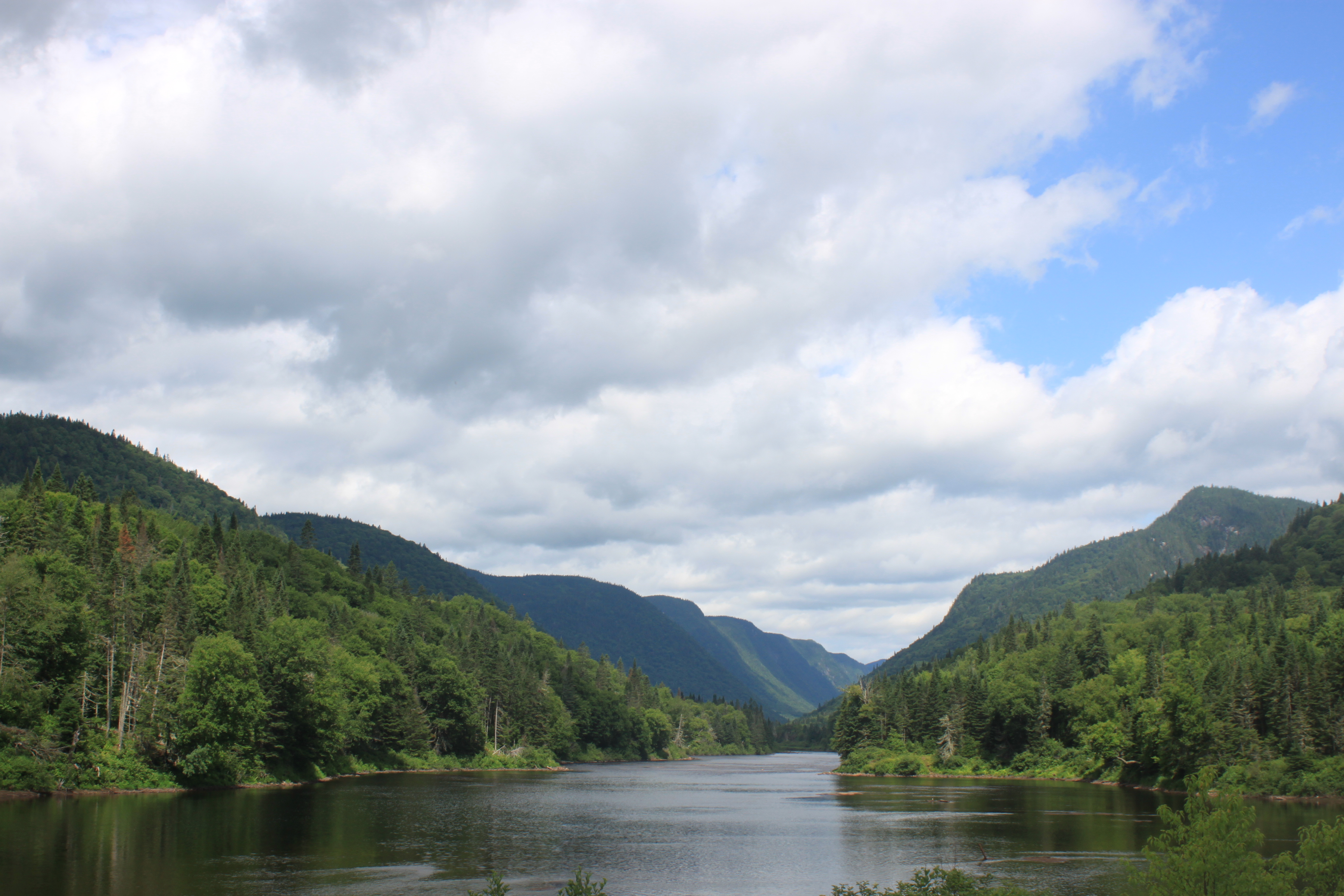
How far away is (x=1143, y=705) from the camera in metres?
111

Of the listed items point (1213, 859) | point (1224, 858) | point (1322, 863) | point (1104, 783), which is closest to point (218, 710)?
point (1213, 859)

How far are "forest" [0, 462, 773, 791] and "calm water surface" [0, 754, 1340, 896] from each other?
238 inches

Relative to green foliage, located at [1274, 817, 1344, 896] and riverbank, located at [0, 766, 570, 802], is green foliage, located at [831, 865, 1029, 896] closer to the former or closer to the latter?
green foliage, located at [1274, 817, 1344, 896]

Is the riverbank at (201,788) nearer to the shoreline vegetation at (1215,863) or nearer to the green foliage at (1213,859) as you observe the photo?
the shoreline vegetation at (1215,863)

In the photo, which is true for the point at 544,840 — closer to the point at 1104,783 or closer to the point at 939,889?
the point at 939,889

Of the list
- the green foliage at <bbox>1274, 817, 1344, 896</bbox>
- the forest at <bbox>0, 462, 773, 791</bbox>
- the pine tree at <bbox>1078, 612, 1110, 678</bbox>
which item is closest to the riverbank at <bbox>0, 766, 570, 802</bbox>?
the forest at <bbox>0, 462, 773, 791</bbox>

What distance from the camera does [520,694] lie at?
164000 mm

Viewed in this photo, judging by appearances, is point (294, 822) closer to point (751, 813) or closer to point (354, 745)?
point (751, 813)

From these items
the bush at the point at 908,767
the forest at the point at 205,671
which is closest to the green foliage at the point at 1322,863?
the forest at the point at 205,671

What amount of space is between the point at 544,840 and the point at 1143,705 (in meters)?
83.6

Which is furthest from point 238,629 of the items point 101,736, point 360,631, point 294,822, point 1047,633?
point 1047,633

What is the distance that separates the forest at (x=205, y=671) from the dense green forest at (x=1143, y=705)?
65.6 meters

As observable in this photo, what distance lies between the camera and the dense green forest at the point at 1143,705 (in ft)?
311

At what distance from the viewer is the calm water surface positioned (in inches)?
1688
